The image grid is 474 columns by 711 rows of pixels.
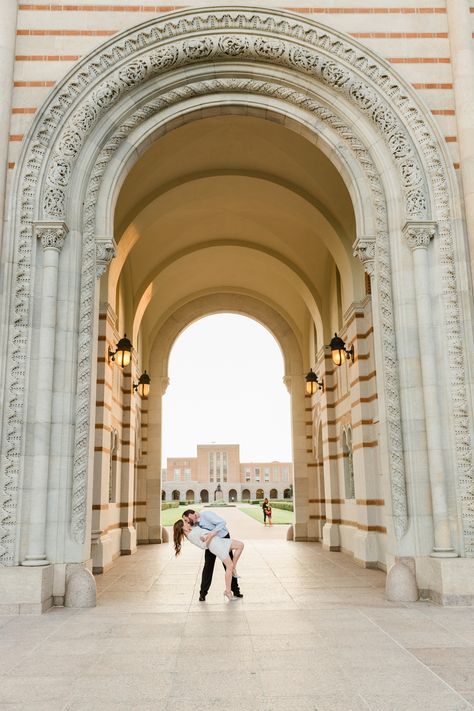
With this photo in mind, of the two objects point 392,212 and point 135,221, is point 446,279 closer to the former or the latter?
point 392,212

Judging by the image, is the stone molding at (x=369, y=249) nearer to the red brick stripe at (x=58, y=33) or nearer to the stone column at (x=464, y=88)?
the stone column at (x=464, y=88)

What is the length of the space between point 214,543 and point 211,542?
0.16 feet

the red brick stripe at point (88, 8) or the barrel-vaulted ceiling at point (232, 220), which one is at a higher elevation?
the red brick stripe at point (88, 8)

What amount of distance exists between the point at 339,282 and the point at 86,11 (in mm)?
8654

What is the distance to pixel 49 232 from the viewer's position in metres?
8.44

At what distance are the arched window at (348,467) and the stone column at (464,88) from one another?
681 centimetres

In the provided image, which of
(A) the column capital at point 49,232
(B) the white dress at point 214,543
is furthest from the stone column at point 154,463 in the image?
(A) the column capital at point 49,232

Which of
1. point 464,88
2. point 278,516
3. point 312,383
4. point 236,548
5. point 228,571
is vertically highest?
point 464,88

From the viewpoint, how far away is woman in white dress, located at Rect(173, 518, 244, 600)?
793 centimetres

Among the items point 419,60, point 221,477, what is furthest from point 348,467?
point 221,477

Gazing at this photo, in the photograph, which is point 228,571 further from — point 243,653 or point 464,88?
point 464,88

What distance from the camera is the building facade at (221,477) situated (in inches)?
4245

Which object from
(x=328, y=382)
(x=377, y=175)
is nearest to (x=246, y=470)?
(x=328, y=382)

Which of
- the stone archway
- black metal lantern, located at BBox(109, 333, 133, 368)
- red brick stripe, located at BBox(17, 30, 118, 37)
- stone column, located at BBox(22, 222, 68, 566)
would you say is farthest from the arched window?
red brick stripe, located at BBox(17, 30, 118, 37)
